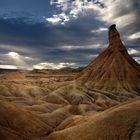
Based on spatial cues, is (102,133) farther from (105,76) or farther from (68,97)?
(105,76)

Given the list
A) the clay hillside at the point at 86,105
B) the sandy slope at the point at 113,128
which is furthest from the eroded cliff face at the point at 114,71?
the sandy slope at the point at 113,128

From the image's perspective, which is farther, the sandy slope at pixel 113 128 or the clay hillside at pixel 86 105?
the clay hillside at pixel 86 105

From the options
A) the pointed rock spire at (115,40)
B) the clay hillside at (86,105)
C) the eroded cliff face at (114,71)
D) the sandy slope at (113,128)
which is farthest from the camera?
the pointed rock spire at (115,40)

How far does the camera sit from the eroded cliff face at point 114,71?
556 feet

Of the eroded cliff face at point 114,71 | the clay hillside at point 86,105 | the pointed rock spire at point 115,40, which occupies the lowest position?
the clay hillside at point 86,105

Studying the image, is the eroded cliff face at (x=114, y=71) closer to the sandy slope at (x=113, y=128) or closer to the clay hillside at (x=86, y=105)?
the clay hillside at (x=86, y=105)

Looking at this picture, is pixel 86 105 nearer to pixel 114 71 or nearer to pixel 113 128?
pixel 114 71

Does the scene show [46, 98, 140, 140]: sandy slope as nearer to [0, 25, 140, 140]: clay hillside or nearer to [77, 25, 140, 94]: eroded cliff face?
[0, 25, 140, 140]: clay hillside

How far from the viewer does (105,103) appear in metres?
129

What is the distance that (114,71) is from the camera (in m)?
177

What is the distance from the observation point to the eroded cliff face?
169 meters

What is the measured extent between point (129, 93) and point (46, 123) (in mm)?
84428

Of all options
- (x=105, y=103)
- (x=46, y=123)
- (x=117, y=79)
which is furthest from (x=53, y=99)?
(x=46, y=123)

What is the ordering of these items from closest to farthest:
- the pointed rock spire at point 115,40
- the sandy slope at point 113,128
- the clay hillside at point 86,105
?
the sandy slope at point 113,128 < the clay hillside at point 86,105 < the pointed rock spire at point 115,40
